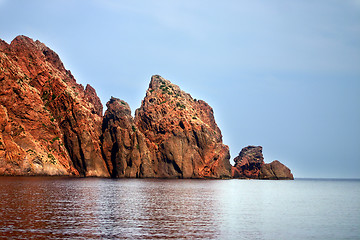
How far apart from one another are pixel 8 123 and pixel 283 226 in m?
143

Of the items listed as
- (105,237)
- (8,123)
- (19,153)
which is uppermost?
(8,123)

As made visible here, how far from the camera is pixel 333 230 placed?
43.6m

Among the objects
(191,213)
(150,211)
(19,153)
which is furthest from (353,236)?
(19,153)

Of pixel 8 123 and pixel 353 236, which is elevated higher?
pixel 8 123

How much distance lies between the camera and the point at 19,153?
15775cm

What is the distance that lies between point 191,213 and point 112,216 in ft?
40.6

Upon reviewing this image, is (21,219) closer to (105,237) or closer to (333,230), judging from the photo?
(105,237)

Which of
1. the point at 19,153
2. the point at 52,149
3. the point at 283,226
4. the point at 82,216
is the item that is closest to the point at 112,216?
the point at 82,216

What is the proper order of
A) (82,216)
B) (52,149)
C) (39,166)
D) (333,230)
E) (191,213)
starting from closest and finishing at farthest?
1. (333,230)
2. (82,216)
3. (191,213)
4. (39,166)
5. (52,149)

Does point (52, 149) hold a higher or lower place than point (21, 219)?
higher

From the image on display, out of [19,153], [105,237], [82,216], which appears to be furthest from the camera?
[19,153]

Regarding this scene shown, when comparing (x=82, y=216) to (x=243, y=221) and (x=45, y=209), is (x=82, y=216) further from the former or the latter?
(x=243, y=221)

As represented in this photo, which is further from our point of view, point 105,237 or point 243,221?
point 243,221

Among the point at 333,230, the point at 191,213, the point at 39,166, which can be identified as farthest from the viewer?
the point at 39,166
